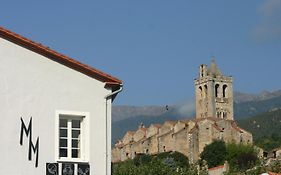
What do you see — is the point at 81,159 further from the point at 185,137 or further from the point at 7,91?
the point at 185,137

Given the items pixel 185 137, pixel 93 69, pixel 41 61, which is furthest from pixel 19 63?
pixel 185 137

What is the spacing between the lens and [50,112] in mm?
20172

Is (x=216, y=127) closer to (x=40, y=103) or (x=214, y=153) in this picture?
(x=214, y=153)

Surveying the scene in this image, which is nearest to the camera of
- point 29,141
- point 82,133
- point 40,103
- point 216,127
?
point 29,141

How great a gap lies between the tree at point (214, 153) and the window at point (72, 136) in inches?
5231

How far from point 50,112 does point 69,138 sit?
2.63ft

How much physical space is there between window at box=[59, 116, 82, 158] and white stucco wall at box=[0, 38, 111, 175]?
0.28 m

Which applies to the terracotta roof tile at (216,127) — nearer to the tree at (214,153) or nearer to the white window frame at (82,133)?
the tree at (214,153)

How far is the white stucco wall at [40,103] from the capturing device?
19.6 metres

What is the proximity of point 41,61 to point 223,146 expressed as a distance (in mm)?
141733

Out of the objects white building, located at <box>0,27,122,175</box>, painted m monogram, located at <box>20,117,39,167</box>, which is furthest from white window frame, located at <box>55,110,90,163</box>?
painted m monogram, located at <box>20,117,39,167</box>

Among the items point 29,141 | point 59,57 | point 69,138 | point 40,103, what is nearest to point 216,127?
point 59,57

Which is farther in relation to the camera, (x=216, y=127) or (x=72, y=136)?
(x=216, y=127)

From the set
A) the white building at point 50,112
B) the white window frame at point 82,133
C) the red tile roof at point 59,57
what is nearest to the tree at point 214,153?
the red tile roof at point 59,57
